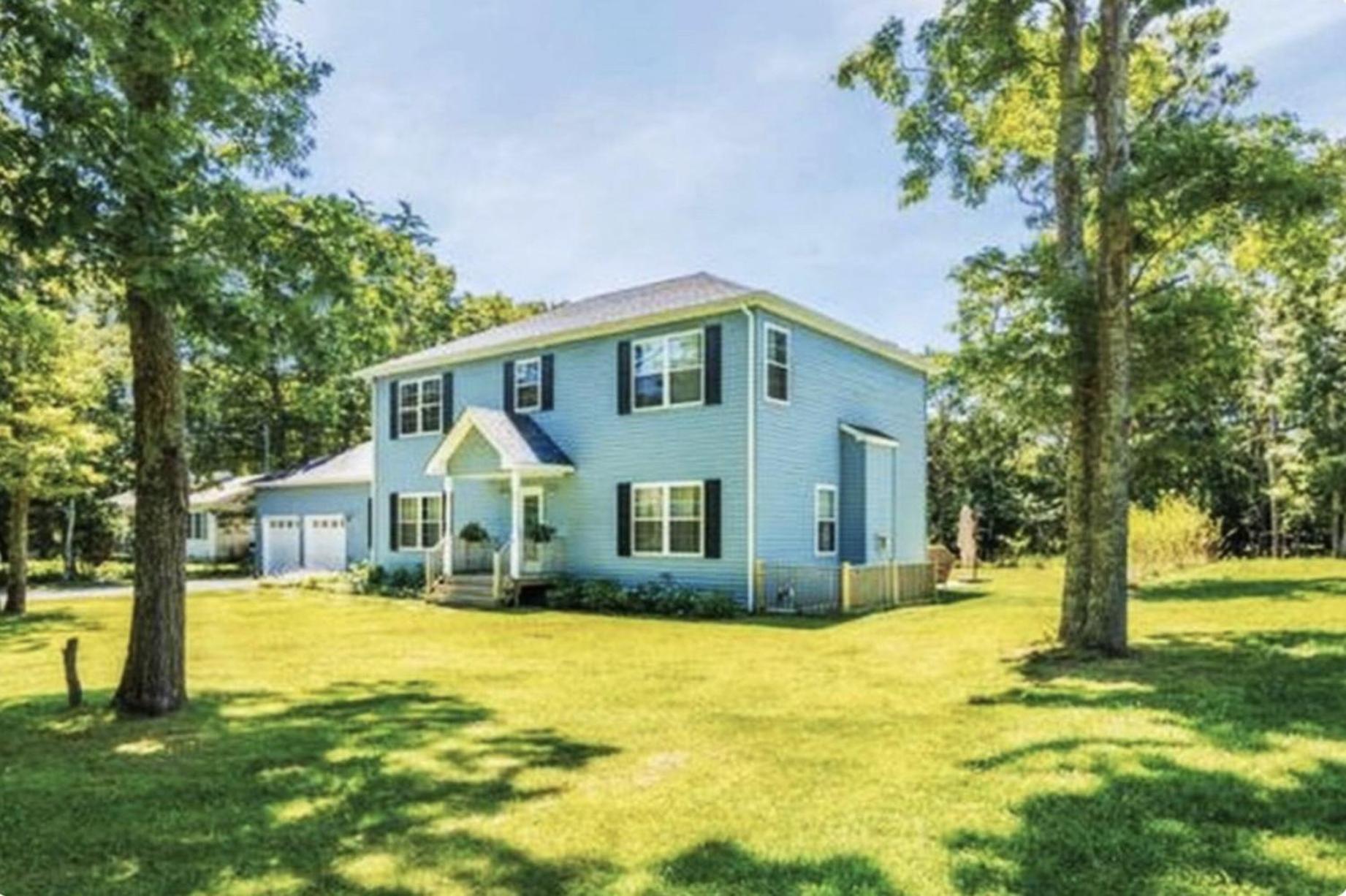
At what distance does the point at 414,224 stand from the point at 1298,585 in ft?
55.2

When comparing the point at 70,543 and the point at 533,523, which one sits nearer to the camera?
the point at 533,523

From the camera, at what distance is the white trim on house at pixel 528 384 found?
19856 mm

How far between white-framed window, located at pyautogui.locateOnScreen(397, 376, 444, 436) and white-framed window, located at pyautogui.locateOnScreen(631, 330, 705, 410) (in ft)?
20.5

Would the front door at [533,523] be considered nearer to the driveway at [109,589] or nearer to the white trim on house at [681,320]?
the white trim on house at [681,320]

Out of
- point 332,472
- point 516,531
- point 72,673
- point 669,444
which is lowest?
point 72,673

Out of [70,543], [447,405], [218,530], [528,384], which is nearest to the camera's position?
[528,384]

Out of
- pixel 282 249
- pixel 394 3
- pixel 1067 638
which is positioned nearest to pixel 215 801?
pixel 282 249

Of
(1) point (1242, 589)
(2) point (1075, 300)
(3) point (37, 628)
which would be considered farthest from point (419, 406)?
(1) point (1242, 589)

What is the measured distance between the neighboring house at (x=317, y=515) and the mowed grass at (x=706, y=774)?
16011 millimetres

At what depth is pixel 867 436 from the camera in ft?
61.3

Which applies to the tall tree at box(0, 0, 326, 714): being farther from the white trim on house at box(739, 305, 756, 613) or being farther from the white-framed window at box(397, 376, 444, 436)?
the white-framed window at box(397, 376, 444, 436)

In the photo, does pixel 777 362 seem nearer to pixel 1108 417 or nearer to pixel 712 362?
pixel 712 362

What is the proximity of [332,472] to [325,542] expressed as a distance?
6.94 feet

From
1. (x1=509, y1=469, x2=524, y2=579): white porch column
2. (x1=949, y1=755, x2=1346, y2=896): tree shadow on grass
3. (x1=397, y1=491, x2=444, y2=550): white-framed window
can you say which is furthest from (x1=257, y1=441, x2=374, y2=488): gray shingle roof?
(x1=949, y1=755, x2=1346, y2=896): tree shadow on grass
